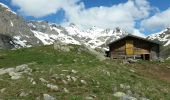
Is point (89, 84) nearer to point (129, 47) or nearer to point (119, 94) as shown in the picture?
point (119, 94)

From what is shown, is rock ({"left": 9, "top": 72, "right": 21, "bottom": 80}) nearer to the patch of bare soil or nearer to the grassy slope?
the grassy slope

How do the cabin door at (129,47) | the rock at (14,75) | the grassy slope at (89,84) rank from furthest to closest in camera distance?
the cabin door at (129,47)
the rock at (14,75)
the grassy slope at (89,84)

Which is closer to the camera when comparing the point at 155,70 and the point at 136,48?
the point at 155,70

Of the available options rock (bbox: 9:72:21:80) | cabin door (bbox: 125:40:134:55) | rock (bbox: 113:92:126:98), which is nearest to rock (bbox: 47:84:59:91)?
rock (bbox: 9:72:21:80)

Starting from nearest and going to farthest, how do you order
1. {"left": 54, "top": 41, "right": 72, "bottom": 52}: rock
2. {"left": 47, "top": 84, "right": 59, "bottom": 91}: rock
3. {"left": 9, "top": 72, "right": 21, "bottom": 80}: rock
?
{"left": 47, "top": 84, "right": 59, "bottom": 91}: rock → {"left": 9, "top": 72, "right": 21, "bottom": 80}: rock → {"left": 54, "top": 41, "right": 72, "bottom": 52}: rock

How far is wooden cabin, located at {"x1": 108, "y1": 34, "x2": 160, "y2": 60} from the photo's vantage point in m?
76.8

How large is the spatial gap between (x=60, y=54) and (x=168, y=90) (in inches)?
779

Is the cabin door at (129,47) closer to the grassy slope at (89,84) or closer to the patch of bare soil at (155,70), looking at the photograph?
the patch of bare soil at (155,70)

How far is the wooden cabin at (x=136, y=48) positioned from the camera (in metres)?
76.8

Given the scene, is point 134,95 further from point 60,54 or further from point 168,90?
point 60,54

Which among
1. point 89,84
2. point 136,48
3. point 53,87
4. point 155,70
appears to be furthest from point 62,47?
point 53,87

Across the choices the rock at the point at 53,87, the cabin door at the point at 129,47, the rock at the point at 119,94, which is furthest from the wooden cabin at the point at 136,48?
the rock at the point at 53,87

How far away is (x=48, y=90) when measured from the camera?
29.4m

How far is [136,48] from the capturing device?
253 feet
